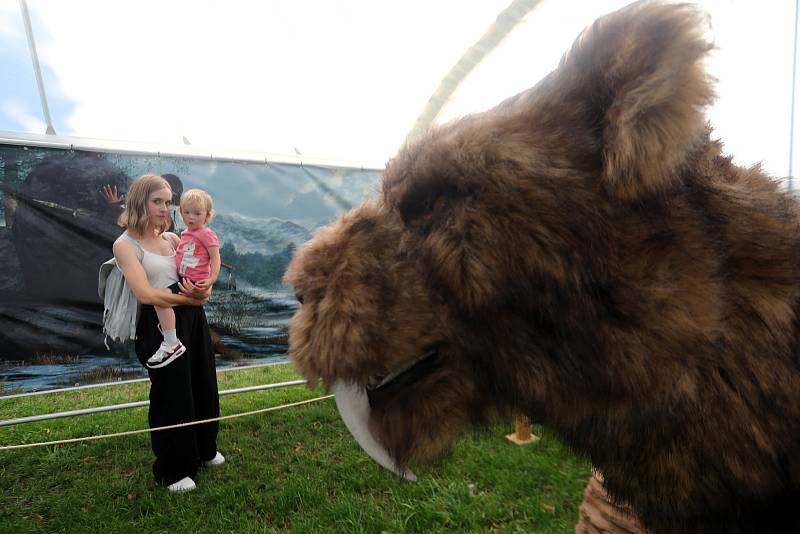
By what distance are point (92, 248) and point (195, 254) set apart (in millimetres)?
1739

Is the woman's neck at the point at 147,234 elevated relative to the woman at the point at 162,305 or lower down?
elevated

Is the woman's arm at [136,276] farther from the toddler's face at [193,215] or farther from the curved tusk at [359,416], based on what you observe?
the curved tusk at [359,416]

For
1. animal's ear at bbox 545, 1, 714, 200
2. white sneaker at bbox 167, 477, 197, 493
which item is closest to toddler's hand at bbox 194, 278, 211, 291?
white sneaker at bbox 167, 477, 197, 493

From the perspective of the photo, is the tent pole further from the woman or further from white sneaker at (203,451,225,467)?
white sneaker at (203,451,225,467)

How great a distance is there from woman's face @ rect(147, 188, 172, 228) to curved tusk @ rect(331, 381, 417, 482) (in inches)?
105

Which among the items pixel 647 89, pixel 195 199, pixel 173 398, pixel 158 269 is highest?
pixel 647 89

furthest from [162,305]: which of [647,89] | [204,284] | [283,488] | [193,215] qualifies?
[647,89]

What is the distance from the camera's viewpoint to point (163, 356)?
124 inches

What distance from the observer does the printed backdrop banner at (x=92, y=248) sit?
13.3 feet

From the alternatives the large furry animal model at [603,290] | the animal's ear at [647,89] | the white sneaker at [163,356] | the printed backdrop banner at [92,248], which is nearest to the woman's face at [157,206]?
the white sneaker at [163,356]

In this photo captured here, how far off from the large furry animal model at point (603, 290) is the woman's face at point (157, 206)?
8.51 feet

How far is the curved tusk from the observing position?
1127 millimetres

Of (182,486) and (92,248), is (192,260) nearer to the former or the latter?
(182,486)

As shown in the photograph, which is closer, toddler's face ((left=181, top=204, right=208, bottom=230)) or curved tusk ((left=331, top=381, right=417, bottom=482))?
curved tusk ((left=331, top=381, right=417, bottom=482))
